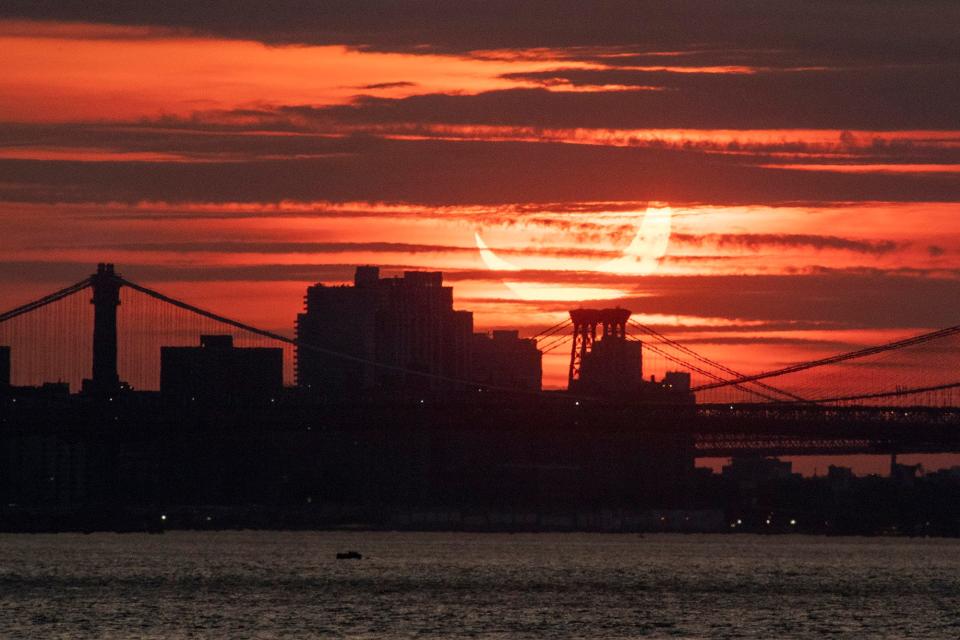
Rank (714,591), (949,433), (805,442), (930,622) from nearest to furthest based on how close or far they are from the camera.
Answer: (930,622)
(714,591)
(949,433)
(805,442)

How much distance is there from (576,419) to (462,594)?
30.0m

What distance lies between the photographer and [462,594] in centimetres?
8881

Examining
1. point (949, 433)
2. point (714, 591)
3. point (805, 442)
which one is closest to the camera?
point (714, 591)

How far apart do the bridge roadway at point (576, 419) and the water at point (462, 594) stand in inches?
243

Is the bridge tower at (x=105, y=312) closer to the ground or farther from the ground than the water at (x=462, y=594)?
farther from the ground

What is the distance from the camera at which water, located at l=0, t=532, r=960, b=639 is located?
69.2 m

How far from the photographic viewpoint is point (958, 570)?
406ft

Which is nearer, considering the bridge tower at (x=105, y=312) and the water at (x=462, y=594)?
the water at (x=462, y=594)

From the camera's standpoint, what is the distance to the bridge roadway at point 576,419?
4469 inches

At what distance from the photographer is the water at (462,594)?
69.2m

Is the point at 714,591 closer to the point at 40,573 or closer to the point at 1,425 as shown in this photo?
the point at 40,573

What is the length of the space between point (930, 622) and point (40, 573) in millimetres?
42478

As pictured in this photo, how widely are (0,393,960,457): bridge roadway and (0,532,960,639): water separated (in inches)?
243

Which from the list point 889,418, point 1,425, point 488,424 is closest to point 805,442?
point 889,418
